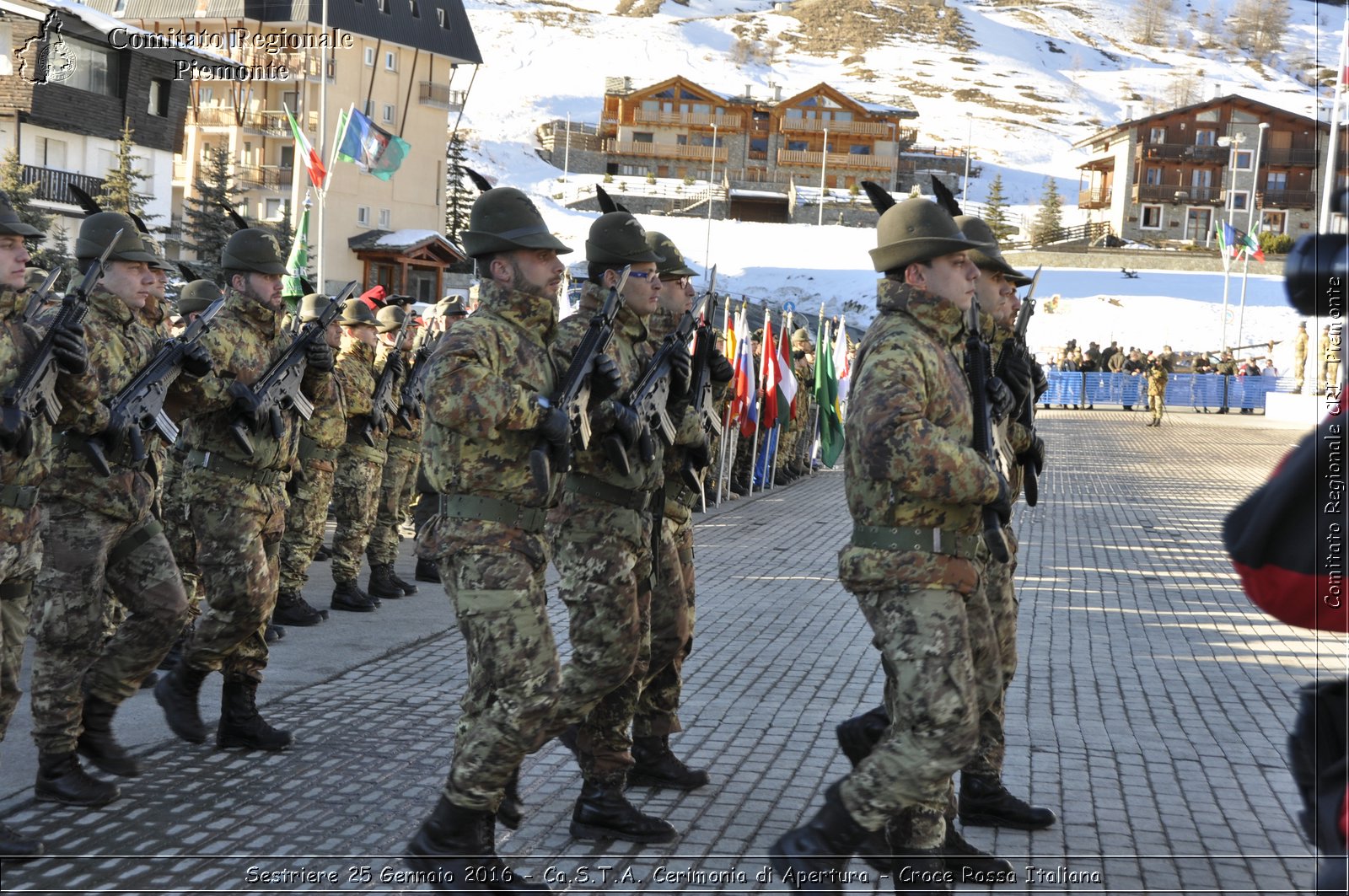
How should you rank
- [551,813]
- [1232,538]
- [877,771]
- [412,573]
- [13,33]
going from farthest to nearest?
[13,33], [412,573], [551,813], [877,771], [1232,538]

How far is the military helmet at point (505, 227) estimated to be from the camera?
5180 millimetres

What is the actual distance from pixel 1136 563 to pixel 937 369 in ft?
34.4

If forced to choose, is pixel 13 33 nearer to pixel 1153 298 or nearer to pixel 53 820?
pixel 53 820

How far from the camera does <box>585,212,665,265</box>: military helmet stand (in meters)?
6.08

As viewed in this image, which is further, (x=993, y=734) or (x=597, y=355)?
(x=993, y=734)

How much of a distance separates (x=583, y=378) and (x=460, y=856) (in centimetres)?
180

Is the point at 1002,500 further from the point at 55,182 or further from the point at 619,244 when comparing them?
the point at 55,182

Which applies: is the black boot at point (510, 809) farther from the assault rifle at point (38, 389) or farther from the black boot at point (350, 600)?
the black boot at point (350, 600)

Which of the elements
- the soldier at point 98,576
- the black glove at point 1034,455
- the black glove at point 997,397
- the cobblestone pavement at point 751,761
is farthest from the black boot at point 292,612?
the black glove at point 997,397

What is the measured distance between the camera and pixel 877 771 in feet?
14.6

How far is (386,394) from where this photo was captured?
38.4ft

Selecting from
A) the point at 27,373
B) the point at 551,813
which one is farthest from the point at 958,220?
the point at 27,373

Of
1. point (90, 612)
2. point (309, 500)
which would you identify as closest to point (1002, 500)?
point (90, 612)

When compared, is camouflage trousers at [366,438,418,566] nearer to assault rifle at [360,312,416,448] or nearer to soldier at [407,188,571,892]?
assault rifle at [360,312,416,448]
